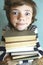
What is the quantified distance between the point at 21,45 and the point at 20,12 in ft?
0.53

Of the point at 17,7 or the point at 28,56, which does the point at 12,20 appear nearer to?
the point at 17,7

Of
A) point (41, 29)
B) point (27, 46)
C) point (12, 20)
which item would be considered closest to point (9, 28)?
point (12, 20)

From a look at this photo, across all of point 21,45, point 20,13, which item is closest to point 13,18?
point 20,13

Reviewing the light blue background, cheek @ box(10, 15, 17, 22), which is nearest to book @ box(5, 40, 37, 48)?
cheek @ box(10, 15, 17, 22)

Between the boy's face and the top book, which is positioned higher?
the boy's face

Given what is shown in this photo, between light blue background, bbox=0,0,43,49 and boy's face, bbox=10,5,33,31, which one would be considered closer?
boy's face, bbox=10,5,33,31

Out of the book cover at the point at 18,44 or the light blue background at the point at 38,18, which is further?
the light blue background at the point at 38,18

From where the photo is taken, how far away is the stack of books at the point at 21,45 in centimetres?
77

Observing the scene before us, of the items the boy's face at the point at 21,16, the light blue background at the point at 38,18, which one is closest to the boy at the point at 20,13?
the boy's face at the point at 21,16

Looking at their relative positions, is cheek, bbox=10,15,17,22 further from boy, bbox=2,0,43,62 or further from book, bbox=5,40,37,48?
book, bbox=5,40,37,48

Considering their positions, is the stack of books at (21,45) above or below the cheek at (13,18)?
below

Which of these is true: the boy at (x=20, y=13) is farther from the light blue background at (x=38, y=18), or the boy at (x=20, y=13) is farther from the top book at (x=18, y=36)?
the light blue background at (x=38, y=18)

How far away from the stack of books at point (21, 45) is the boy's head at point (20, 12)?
2.8 inches

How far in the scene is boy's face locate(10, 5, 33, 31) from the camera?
0.84m
